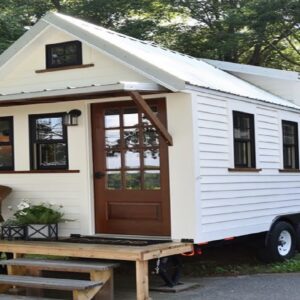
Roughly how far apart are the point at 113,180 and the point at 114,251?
1911 millimetres

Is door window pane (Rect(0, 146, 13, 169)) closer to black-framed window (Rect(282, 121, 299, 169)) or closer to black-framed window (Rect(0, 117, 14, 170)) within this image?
black-framed window (Rect(0, 117, 14, 170))

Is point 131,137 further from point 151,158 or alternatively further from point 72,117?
point 72,117

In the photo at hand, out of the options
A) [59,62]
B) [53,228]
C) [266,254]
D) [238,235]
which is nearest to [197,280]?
[238,235]

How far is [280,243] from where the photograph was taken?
394 inches

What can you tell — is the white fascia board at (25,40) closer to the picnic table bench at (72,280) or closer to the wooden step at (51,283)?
the picnic table bench at (72,280)

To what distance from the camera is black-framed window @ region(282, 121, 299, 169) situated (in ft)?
35.3

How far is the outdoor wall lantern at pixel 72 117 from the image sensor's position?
8867mm

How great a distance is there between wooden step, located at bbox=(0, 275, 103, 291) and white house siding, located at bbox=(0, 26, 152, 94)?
3001 millimetres

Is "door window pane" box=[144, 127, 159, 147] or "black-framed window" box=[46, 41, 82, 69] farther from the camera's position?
"black-framed window" box=[46, 41, 82, 69]

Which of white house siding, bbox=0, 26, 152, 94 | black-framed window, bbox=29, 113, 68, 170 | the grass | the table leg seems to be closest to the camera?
the table leg

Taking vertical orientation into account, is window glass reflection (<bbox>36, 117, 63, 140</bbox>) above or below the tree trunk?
below

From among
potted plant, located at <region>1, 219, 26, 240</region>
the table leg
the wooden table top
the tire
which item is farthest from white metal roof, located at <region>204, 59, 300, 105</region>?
the table leg

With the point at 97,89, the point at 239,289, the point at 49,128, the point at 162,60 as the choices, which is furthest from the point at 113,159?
the point at 239,289

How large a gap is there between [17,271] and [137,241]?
65.4 inches
